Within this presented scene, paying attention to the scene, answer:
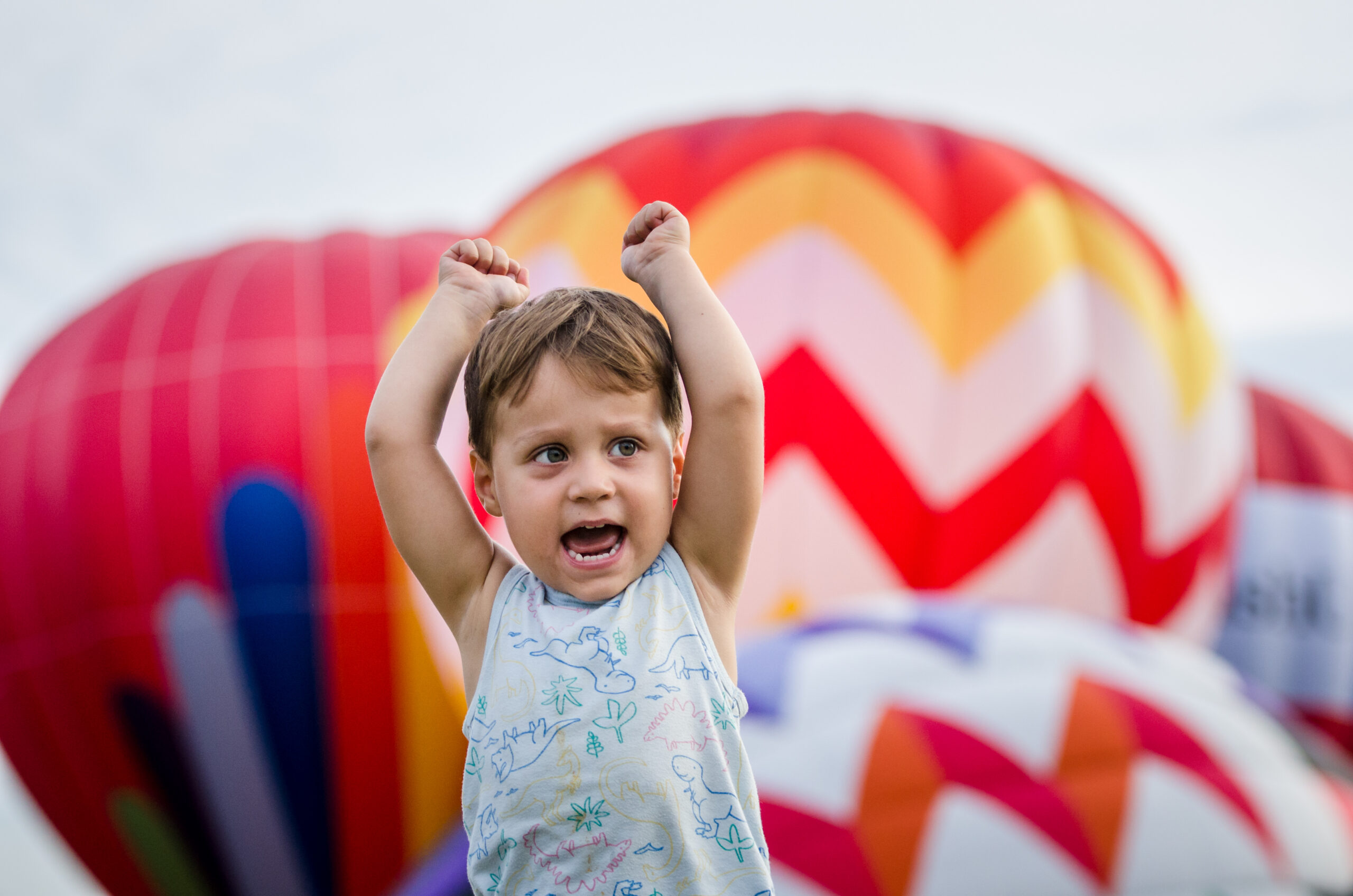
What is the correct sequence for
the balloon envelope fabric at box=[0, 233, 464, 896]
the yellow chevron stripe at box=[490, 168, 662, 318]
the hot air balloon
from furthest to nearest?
the balloon envelope fabric at box=[0, 233, 464, 896] → the hot air balloon → the yellow chevron stripe at box=[490, 168, 662, 318]

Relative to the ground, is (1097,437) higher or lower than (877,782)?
higher

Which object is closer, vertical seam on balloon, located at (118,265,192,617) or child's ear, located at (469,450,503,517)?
child's ear, located at (469,450,503,517)

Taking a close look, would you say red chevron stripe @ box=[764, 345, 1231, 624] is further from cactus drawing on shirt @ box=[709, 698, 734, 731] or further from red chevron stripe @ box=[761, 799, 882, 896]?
cactus drawing on shirt @ box=[709, 698, 734, 731]

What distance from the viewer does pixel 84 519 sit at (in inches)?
162

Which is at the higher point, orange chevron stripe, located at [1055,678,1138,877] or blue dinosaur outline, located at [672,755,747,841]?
blue dinosaur outline, located at [672,755,747,841]

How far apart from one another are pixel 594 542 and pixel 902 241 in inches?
90.4

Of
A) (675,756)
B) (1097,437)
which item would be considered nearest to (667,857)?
(675,756)

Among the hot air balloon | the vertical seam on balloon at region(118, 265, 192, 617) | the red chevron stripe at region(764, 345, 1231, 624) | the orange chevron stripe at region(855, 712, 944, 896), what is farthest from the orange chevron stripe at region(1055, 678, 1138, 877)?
the vertical seam on balloon at region(118, 265, 192, 617)

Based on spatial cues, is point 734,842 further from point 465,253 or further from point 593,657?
point 465,253

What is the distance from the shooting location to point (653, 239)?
948mm

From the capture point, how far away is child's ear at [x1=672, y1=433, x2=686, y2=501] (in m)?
0.93

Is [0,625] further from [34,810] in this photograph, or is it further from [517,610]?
[517,610]

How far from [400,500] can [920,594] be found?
2138 mm

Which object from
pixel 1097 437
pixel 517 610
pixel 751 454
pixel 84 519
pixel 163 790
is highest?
pixel 751 454
